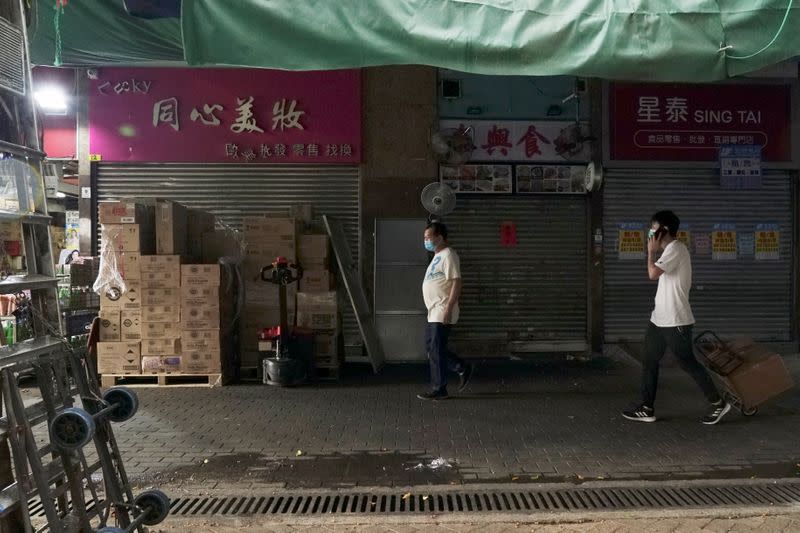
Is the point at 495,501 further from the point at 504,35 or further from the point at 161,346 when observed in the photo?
the point at 161,346

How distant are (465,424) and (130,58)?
Result: 168 inches

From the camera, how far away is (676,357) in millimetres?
5828

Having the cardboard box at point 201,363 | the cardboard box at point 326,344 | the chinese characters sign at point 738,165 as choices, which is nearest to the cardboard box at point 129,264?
the cardboard box at point 201,363

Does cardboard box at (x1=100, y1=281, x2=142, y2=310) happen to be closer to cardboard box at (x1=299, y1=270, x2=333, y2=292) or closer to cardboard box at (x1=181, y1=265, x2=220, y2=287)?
cardboard box at (x1=181, y1=265, x2=220, y2=287)

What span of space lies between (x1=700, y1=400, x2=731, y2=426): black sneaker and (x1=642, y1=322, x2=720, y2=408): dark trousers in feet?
0.23

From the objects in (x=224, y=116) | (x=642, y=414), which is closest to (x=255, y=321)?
(x=224, y=116)

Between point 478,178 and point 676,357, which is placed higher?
point 478,178

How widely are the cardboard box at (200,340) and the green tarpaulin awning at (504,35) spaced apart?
4.47 m

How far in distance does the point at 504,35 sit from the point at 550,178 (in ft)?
18.8

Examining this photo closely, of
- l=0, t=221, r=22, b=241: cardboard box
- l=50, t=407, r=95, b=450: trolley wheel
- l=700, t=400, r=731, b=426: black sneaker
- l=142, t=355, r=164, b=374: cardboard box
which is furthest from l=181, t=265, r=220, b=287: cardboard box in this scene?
l=700, t=400, r=731, b=426: black sneaker

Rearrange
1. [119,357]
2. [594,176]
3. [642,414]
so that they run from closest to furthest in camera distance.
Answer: [642,414] → [119,357] → [594,176]

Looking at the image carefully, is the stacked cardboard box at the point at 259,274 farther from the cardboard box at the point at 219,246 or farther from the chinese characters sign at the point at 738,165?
the chinese characters sign at the point at 738,165

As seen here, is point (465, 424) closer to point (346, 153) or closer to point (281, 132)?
point (346, 153)

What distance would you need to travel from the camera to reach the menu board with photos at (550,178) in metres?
9.09
